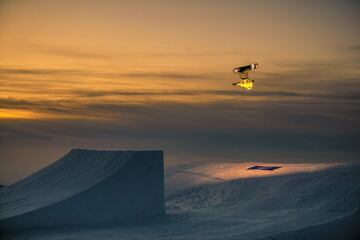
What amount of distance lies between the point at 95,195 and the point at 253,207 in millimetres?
6934

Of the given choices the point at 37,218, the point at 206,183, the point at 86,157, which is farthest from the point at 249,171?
the point at 37,218

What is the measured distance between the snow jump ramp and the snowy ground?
66 centimetres

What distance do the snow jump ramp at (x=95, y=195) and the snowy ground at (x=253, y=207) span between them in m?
0.66

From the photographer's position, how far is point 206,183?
3941 cm

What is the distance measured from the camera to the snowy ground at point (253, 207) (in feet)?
103

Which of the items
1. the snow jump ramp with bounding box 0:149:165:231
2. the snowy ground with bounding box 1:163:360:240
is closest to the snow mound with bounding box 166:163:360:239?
the snowy ground with bounding box 1:163:360:240

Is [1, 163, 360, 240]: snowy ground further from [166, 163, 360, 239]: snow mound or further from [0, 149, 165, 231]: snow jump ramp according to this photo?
[0, 149, 165, 231]: snow jump ramp

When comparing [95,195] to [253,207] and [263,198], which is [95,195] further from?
[263,198]

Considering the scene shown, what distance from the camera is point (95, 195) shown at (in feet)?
114

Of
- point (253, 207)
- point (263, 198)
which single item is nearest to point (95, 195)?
point (253, 207)

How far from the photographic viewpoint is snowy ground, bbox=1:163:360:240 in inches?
1238

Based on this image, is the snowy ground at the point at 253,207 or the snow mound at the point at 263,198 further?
the snow mound at the point at 263,198

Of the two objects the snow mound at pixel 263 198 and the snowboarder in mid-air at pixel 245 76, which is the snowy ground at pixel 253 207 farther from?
the snowboarder in mid-air at pixel 245 76

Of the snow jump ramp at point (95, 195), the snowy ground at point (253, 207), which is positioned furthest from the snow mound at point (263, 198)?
the snow jump ramp at point (95, 195)
